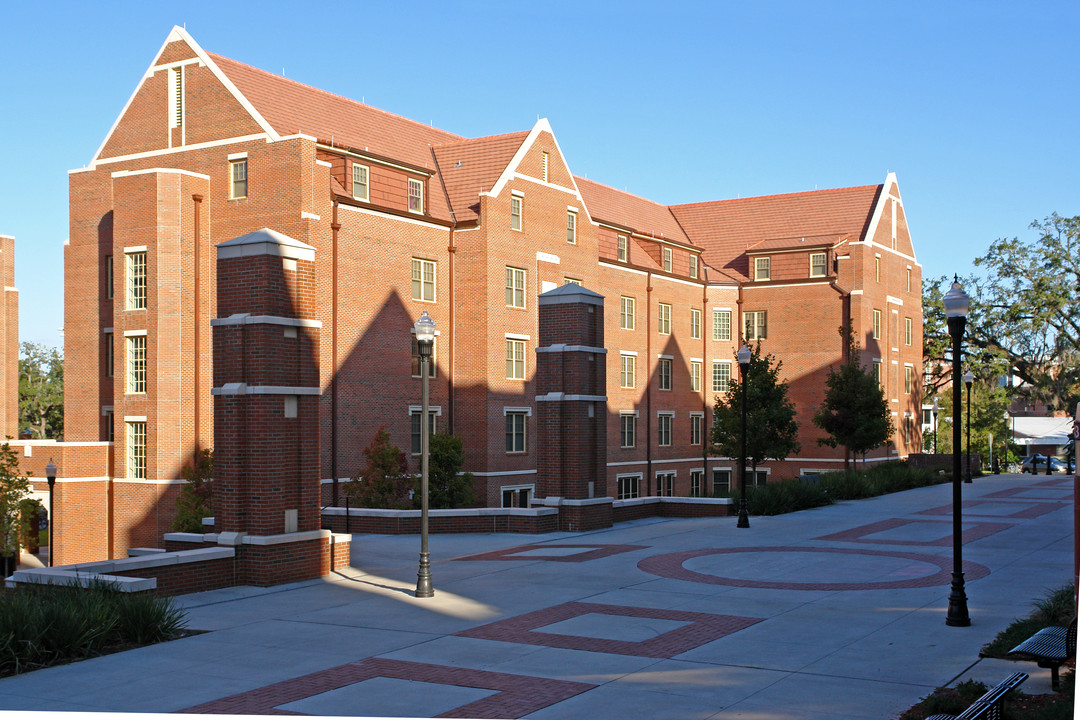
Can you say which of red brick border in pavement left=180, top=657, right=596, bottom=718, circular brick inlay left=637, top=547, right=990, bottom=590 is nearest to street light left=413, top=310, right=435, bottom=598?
red brick border in pavement left=180, top=657, right=596, bottom=718

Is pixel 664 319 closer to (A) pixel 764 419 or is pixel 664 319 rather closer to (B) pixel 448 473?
(A) pixel 764 419

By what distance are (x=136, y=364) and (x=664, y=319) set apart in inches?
1112

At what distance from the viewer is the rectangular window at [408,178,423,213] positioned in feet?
131

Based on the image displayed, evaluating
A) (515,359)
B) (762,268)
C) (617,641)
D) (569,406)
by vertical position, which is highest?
(762,268)

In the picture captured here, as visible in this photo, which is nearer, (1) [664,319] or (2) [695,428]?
(1) [664,319]

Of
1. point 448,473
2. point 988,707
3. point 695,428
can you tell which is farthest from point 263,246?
point 695,428

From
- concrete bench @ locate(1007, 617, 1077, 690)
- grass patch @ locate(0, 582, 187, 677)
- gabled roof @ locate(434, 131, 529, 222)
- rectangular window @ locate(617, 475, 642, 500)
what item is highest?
gabled roof @ locate(434, 131, 529, 222)

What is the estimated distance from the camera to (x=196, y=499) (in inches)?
1278

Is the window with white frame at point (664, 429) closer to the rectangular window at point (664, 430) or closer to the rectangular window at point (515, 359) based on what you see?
the rectangular window at point (664, 430)

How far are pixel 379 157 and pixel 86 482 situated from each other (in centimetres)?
1655

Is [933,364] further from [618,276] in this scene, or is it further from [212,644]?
[212,644]

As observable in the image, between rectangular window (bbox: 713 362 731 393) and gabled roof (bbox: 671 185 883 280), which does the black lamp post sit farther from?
gabled roof (bbox: 671 185 883 280)

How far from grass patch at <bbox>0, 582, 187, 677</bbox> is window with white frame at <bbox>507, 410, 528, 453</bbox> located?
2776 cm

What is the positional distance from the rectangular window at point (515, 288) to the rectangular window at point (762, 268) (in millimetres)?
20547
